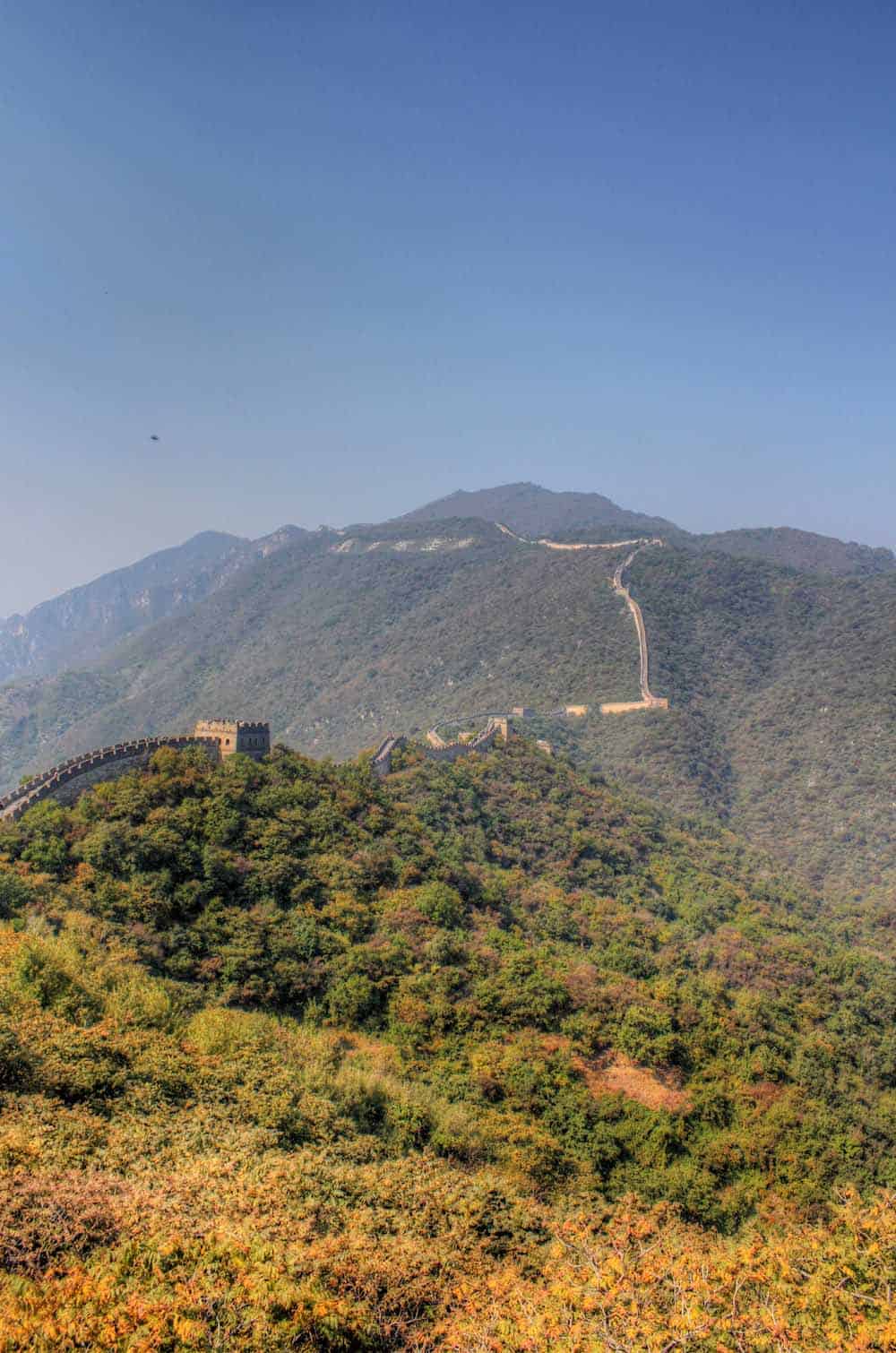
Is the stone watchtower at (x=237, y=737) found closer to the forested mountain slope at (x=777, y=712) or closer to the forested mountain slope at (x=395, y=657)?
the forested mountain slope at (x=777, y=712)

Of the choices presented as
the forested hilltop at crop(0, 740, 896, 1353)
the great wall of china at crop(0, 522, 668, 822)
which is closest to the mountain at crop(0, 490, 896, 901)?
the great wall of china at crop(0, 522, 668, 822)

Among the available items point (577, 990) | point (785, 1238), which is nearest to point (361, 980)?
point (577, 990)

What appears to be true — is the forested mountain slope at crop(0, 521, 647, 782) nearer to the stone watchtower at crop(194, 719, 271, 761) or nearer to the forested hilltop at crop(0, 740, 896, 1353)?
the stone watchtower at crop(194, 719, 271, 761)

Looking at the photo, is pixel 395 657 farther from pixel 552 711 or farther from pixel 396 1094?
pixel 396 1094

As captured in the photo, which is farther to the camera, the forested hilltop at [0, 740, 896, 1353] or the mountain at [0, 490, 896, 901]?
the mountain at [0, 490, 896, 901]


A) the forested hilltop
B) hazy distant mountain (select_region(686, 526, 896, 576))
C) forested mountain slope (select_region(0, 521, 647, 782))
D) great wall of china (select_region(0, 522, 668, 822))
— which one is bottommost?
the forested hilltop

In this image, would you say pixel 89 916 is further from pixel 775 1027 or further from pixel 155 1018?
pixel 775 1027

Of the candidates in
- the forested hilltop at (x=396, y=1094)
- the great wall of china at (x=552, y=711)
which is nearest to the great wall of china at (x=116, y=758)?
the forested hilltop at (x=396, y=1094)

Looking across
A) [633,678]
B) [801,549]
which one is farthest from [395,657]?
[801,549]
